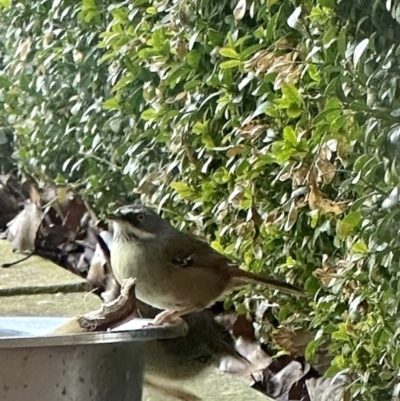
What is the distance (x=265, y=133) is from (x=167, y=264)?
0.44m

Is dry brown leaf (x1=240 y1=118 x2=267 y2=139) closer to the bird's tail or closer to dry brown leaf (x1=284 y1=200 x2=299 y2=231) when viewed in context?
dry brown leaf (x1=284 y1=200 x2=299 y2=231)

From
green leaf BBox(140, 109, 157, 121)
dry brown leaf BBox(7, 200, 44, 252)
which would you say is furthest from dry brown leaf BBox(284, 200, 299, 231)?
dry brown leaf BBox(7, 200, 44, 252)

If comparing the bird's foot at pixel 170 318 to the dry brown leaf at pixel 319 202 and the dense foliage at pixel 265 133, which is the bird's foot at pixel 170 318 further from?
the dry brown leaf at pixel 319 202

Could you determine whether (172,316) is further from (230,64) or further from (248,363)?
(230,64)

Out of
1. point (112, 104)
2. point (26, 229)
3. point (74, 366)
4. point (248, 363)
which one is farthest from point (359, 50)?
point (26, 229)

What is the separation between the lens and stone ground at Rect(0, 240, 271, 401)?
1.83m

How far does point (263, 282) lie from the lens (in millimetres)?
1907

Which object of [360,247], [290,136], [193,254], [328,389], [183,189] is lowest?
[328,389]

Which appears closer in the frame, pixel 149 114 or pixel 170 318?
pixel 170 318

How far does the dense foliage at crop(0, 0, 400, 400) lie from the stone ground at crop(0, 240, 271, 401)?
6.7 inches

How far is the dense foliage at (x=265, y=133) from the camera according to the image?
1.43 metres

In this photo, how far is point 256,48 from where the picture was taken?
1.77m

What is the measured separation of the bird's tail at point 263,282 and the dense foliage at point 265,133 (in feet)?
0.06

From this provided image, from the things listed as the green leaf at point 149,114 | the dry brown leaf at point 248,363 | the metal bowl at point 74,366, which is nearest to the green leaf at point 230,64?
the green leaf at point 149,114
